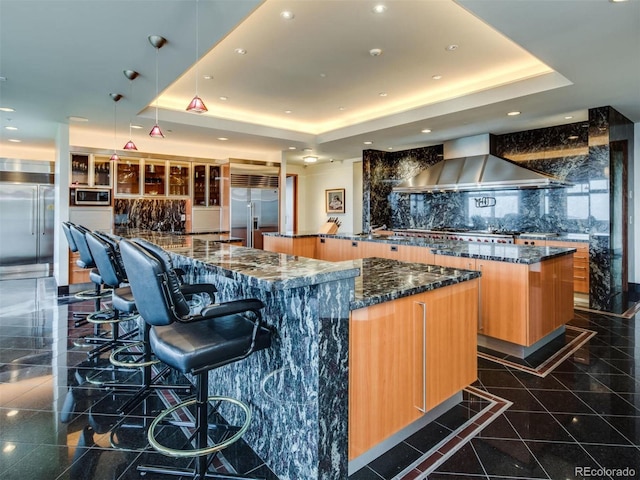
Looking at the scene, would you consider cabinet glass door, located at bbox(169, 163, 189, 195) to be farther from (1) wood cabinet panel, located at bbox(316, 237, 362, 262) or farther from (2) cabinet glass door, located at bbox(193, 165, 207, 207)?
(1) wood cabinet panel, located at bbox(316, 237, 362, 262)

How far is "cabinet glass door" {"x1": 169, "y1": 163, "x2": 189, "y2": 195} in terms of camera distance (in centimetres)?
711

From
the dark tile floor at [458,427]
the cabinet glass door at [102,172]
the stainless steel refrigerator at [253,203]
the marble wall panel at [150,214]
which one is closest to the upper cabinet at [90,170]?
the cabinet glass door at [102,172]

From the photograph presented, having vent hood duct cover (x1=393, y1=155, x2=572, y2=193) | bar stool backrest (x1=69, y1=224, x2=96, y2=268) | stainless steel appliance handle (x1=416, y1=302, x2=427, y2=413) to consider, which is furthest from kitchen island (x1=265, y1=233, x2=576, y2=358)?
bar stool backrest (x1=69, y1=224, x2=96, y2=268)

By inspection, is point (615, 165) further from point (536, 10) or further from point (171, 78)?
point (171, 78)

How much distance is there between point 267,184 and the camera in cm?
793

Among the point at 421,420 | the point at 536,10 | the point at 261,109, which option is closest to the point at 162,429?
the point at 421,420

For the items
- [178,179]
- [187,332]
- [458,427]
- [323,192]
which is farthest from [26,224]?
[458,427]

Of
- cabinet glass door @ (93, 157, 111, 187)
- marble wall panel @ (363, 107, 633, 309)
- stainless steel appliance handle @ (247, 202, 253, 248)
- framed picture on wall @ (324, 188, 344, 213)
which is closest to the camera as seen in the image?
marble wall panel @ (363, 107, 633, 309)

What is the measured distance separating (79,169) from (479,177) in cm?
675

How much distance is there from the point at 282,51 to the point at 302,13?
2.47 feet

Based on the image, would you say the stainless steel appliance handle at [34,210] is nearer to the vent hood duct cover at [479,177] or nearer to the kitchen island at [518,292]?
the vent hood duct cover at [479,177]

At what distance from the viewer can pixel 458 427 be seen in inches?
84.9

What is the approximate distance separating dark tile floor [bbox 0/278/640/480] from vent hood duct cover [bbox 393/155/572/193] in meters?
2.87

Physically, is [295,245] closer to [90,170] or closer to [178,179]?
[178,179]
